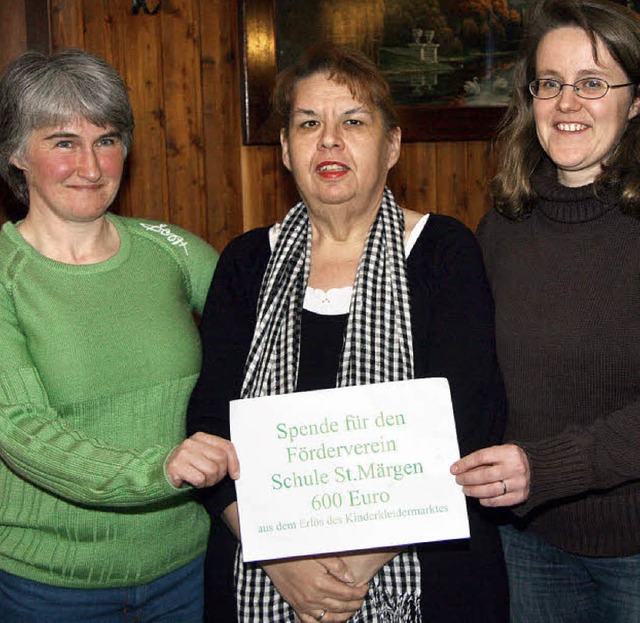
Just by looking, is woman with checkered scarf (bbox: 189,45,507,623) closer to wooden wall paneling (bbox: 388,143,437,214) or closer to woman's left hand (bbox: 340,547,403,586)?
woman's left hand (bbox: 340,547,403,586)

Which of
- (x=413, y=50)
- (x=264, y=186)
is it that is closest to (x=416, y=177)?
(x=413, y=50)

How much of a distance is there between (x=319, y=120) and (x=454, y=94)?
1.94 m

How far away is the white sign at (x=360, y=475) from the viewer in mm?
1401

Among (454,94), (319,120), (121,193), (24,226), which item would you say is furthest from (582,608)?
(454,94)

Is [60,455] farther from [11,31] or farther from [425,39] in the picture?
[425,39]

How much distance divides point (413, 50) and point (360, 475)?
7.77 ft

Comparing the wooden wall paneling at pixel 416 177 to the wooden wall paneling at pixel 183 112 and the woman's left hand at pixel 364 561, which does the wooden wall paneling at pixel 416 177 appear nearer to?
the wooden wall paneling at pixel 183 112

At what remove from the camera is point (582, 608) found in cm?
162

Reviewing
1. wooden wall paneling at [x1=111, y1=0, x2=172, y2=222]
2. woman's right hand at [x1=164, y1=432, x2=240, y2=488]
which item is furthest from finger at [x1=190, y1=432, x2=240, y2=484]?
wooden wall paneling at [x1=111, y1=0, x2=172, y2=222]

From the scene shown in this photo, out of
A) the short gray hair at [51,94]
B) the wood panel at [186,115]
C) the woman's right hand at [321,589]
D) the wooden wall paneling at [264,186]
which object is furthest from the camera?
the wooden wall paneling at [264,186]

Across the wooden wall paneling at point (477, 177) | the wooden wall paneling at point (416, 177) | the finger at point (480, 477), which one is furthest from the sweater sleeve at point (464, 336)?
the wooden wall paneling at point (477, 177)

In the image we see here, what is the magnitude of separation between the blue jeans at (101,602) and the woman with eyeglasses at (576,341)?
677 millimetres

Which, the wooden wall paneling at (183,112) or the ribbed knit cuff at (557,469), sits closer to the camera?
the ribbed knit cuff at (557,469)

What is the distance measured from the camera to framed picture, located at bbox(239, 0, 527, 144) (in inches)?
123
